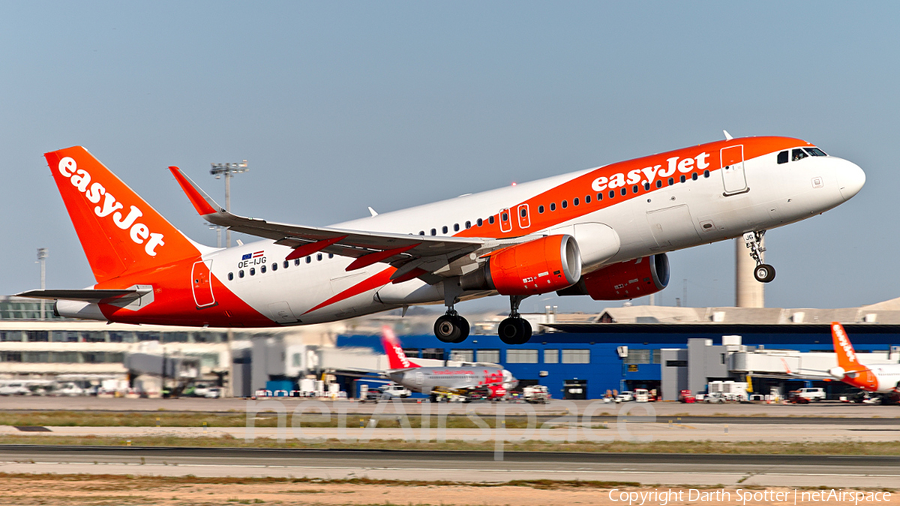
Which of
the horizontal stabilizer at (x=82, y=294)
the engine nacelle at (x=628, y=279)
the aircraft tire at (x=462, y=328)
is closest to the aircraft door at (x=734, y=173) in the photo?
the engine nacelle at (x=628, y=279)

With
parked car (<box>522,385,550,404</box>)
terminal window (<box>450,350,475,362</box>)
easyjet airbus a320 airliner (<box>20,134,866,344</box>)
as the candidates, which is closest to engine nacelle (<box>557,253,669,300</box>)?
easyjet airbus a320 airliner (<box>20,134,866,344</box>)

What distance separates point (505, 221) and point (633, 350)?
5967cm

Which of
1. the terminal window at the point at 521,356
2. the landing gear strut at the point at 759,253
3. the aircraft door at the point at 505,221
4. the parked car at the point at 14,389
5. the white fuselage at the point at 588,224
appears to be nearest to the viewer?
the white fuselage at the point at 588,224

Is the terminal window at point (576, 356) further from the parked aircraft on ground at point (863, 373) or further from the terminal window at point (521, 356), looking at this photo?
the parked aircraft on ground at point (863, 373)

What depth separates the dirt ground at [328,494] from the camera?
21.8 meters

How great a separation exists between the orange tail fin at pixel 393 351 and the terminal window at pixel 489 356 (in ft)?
63.8

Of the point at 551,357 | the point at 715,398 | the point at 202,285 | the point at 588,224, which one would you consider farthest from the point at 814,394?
the point at 202,285

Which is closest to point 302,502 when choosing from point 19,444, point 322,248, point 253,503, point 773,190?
point 253,503

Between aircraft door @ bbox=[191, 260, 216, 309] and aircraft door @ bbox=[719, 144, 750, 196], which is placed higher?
aircraft door @ bbox=[719, 144, 750, 196]

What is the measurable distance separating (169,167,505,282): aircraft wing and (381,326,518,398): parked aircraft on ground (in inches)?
877

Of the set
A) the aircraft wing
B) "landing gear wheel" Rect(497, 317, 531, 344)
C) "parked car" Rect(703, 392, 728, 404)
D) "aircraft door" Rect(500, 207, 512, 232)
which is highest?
"aircraft door" Rect(500, 207, 512, 232)

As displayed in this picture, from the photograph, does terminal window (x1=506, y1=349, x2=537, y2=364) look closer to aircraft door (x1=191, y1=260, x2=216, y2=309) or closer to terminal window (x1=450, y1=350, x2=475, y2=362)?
terminal window (x1=450, y1=350, x2=475, y2=362)

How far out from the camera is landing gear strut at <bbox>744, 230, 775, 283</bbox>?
27141mm

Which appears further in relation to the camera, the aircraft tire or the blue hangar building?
the blue hangar building
